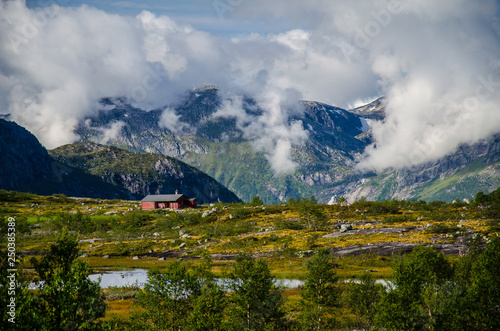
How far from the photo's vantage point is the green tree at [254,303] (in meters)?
38.0

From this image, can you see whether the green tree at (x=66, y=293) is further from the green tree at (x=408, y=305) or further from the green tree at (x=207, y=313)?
the green tree at (x=408, y=305)

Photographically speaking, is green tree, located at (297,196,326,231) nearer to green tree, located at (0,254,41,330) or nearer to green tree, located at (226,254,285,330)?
green tree, located at (226,254,285,330)

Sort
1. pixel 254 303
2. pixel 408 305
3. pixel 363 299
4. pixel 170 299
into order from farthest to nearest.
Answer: pixel 363 299 < pixel 170 299 < pixel 254 303 < pixel 408 305

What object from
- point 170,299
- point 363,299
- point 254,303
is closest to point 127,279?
point 170,299

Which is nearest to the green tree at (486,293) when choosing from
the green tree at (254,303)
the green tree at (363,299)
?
the green tree at (363,299)

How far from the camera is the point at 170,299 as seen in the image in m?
40.5

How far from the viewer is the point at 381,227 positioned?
129500 millimetres

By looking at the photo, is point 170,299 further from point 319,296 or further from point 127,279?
point 127,279

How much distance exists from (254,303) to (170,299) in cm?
964

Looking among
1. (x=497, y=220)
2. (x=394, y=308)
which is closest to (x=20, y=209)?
(x=394, y=308)

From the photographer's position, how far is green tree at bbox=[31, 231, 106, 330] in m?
29.2

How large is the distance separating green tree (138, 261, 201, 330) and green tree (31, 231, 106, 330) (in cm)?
777

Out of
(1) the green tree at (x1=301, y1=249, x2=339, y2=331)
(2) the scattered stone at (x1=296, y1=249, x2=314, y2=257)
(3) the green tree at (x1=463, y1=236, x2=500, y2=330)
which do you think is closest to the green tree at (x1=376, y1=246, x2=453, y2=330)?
(3) the green tree at (x1=463, y1=236, x2=500, y2=330)

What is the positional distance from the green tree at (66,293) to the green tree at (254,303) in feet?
44.6
